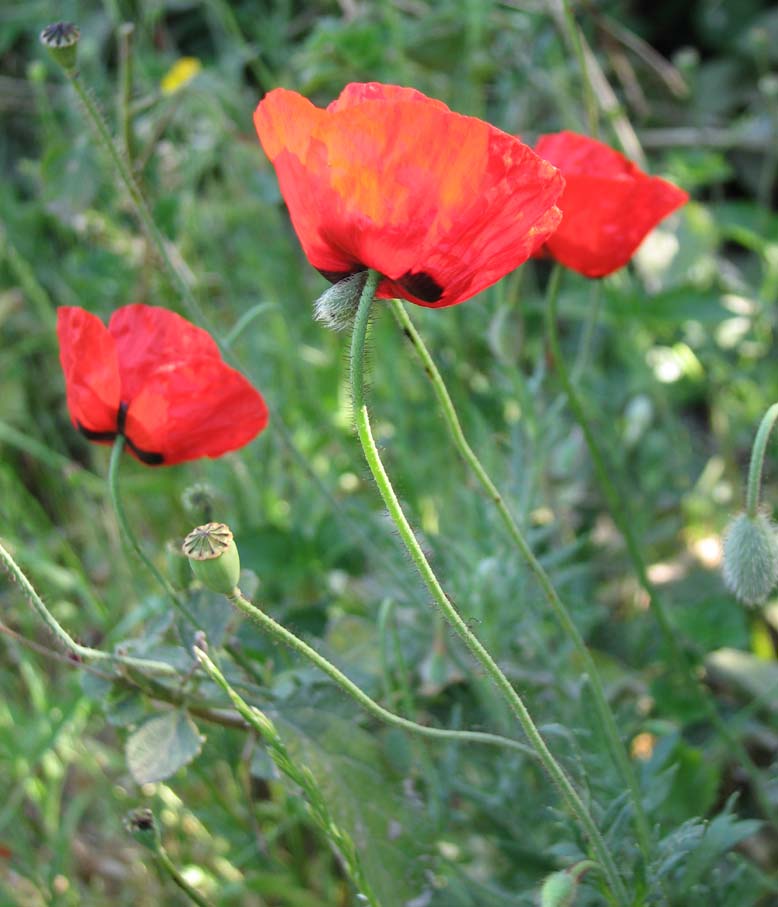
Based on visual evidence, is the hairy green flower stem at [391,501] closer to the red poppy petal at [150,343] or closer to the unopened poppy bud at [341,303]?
the unopened poppy bud at [341,303]

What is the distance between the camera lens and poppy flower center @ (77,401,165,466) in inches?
33.2

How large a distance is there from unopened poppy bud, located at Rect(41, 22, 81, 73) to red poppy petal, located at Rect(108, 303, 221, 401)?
187mm

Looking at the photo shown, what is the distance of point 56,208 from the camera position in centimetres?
148

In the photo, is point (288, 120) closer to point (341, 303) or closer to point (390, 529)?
point (341, 303)

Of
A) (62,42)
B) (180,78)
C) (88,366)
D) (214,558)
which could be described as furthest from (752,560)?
(180,78)

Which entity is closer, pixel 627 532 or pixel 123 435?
pixel 123 435

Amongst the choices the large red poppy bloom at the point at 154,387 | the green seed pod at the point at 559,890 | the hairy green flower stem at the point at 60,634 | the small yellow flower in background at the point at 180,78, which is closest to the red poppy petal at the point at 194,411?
the large red poppy bloom at the point at 154,387

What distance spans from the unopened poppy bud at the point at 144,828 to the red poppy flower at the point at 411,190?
39 cm

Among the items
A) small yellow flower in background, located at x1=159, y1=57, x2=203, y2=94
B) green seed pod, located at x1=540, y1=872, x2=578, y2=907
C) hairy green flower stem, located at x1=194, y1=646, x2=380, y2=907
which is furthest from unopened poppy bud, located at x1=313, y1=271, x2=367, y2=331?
small yellow flower in background, located at x1=159, y1=57, x2=203, y2=94

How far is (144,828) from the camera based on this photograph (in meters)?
0.75

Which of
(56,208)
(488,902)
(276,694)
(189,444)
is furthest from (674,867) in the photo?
(56,208)

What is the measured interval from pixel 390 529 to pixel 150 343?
0.36 m

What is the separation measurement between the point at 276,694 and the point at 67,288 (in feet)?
3.72

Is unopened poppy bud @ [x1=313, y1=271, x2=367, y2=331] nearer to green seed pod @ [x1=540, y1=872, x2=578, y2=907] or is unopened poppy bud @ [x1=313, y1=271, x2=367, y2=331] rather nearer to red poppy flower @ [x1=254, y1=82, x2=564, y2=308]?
red poppy flower @ [x1=254, y1=82, x2=564, y2=308]
